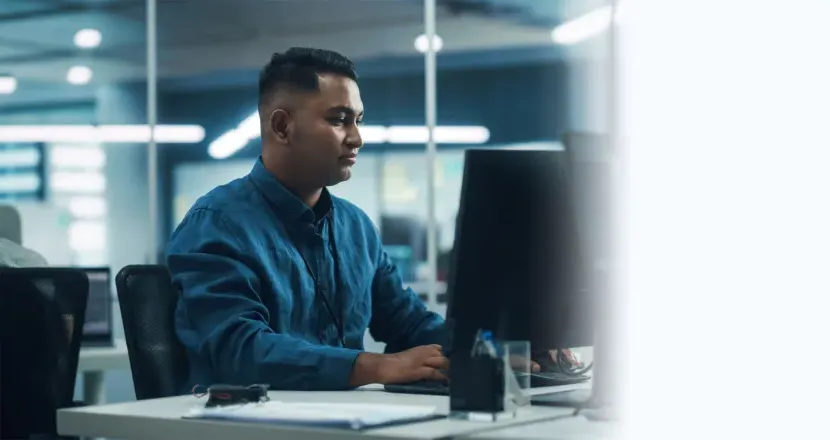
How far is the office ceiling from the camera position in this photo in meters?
5.88

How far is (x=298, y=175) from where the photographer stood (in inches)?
92.2

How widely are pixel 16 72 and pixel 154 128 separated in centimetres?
74

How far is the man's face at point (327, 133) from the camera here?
92.5 inches

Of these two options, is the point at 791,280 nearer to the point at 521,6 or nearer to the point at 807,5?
the point at 807,5

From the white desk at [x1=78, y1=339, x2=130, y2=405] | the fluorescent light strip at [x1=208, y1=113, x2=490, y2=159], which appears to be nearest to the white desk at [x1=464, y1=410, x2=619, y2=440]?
the white desk at [x1=78, y1=339, x2=130, y2=405]

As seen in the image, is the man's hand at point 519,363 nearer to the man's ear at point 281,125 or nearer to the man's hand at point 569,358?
the man's hand at point 569,358

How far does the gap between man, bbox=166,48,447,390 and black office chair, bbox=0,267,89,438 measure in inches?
19.3

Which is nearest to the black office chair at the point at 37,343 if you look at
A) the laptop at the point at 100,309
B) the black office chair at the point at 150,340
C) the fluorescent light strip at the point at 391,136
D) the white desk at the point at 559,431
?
the black office chair at the point at 150,340

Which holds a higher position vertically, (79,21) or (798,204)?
(79,21)

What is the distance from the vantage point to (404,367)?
1.92 meters

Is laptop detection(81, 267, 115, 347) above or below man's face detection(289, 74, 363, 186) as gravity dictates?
below

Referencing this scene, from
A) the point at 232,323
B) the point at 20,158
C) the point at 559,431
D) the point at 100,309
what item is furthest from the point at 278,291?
the point at 20,158

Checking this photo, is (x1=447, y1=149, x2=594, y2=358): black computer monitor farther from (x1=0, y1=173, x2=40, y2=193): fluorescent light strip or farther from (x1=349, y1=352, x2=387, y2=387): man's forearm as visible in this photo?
(x1=0, y1=173, x2=40, y2=193): fluorescent light strip

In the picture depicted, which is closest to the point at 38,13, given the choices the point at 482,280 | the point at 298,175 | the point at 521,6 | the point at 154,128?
the point at 154,128
